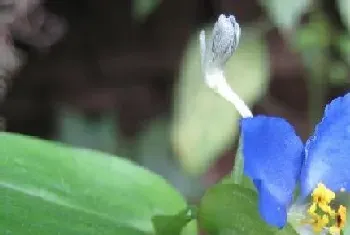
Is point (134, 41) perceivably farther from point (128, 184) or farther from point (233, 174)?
point (233, 174)

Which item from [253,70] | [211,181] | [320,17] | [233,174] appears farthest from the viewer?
[211,181]

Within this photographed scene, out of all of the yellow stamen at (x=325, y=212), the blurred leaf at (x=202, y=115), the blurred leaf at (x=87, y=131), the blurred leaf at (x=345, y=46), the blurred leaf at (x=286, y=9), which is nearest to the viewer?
the yellow stamen at (x=325, y=212)

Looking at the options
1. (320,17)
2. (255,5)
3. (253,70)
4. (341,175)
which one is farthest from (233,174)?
(255,5)

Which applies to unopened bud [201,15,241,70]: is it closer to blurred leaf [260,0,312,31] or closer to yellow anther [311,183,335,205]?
yellow anther [311,183,335,205]

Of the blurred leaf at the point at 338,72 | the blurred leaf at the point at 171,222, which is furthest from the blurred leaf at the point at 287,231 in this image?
the blurred leaf at the point at 338,72

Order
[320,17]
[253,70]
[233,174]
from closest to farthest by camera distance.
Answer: [233,174] < [253,70] < [320,17]

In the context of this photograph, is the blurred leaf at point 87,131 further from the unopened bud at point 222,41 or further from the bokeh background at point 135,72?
the unopened bud at point 222,41
